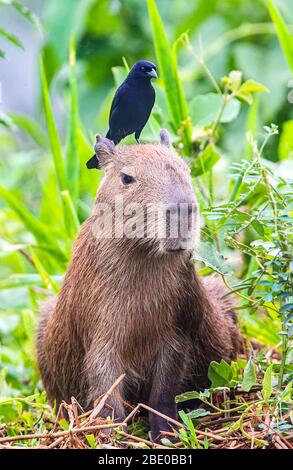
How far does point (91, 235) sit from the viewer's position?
2732 mm

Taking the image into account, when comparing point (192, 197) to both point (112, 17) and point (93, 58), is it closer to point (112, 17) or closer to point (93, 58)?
point (93, 58)

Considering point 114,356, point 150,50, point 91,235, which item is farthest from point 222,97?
point 150,50

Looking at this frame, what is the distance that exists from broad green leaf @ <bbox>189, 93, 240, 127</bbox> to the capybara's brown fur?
3.02ft

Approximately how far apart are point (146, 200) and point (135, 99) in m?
0.31

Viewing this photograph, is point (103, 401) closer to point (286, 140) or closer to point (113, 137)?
point (113, 137)

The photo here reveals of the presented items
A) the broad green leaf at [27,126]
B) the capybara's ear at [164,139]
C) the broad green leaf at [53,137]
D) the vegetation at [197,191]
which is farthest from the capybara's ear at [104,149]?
the broad green leaf at [27,126]

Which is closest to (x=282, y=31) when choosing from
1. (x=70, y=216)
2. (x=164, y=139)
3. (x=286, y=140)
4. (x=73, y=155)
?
(x=286, y=140)

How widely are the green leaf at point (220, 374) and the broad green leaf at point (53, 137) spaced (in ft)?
4.60

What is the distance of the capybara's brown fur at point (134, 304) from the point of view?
2.52 metres

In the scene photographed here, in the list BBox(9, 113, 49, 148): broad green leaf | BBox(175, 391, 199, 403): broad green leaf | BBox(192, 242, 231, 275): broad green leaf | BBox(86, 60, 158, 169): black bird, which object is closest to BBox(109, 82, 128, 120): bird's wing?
BBox(86, 60, 158, 169): black bird

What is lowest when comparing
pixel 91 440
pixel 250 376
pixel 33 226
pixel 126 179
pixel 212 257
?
pixel 91 440

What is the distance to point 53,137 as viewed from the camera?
381cm

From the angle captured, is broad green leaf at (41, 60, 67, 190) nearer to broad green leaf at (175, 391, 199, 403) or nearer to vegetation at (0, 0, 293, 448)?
vegetation at (0, 0, 293, 448)

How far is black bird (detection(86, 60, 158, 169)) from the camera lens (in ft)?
8.41
